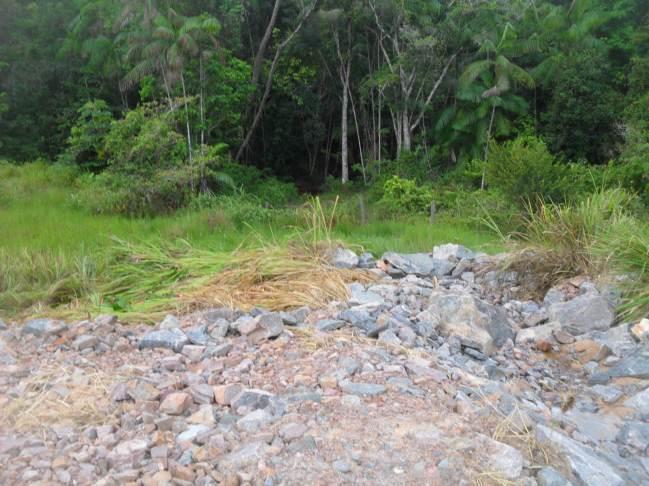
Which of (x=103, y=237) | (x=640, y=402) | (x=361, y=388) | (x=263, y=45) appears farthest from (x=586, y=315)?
(x=263, y=45)

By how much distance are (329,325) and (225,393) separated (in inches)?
61.1

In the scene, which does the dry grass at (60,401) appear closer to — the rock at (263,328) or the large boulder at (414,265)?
the rock at (263,328)

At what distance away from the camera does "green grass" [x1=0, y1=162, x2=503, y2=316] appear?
7137 mm

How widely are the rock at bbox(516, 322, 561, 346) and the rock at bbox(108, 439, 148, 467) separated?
12.6 ft

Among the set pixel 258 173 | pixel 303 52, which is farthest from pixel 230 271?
pixel 303 52

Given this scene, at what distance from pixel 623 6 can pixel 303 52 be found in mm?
11514

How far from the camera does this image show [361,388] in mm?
4152

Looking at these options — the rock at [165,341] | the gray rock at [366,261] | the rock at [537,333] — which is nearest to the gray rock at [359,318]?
the rock at [165,341]

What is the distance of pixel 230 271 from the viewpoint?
22.7 feet

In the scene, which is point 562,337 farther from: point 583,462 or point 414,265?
point 583,462

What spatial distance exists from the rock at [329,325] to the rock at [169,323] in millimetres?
1188

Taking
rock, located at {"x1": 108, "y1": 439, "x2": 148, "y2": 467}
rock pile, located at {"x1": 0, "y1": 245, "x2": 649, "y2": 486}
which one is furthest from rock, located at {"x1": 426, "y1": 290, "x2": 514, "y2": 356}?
rock, located at {"x1": 108, "y1": 439, "x2": 148, "y2": 467}

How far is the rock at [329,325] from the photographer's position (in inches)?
214

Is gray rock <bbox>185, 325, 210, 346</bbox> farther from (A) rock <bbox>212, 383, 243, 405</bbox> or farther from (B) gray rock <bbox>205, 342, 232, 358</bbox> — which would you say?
(A) rock <bbox>212, 383, 243, 405</bbox>
